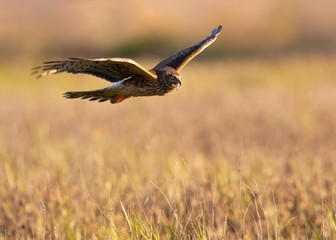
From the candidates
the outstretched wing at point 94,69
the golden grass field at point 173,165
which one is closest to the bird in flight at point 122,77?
the outstretched wing at point 94,69

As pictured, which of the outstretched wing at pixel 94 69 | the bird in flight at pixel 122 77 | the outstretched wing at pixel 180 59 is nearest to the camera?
the bird in flight at pixel 122 77

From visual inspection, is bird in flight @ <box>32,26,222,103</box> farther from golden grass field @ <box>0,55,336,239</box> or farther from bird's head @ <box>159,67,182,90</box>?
golden grass field @ <box>0,55,336,239</box>

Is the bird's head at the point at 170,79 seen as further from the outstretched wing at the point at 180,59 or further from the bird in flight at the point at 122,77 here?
the outstretched wing at the point at 180,59

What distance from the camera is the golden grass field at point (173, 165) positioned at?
379 centimetres

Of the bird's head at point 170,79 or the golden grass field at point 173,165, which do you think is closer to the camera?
the bird's head at point 170,79

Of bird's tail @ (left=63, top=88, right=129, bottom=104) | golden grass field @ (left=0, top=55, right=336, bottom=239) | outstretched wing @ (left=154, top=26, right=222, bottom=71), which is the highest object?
outstretched wing @ (left=154, top=26, right=222, bottom=71)

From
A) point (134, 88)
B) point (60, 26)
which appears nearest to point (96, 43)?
point (60, 26)

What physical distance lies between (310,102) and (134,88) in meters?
7.16

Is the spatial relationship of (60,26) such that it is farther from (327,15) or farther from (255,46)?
(327,15)

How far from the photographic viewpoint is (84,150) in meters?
5.93

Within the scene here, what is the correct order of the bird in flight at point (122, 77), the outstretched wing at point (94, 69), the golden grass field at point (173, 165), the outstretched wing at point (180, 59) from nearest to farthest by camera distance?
the bird in flight at point (122, 77)
the outstretched wing at point (94, 69)
the outstretched wing at point (180, 59)
the golden grass field at point (173, 165)

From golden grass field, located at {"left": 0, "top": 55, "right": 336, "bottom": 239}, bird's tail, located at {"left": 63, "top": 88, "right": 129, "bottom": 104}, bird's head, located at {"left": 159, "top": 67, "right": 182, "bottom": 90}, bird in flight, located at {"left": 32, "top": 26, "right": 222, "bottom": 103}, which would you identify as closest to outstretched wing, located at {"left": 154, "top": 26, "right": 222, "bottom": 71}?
bird in flight, located at {"left": 32, "top": 26, "right": 222, "bottom": 103}

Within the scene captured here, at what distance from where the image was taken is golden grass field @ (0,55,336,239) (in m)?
3.79

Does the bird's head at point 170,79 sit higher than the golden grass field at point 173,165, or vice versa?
Answer: the bird's head at point 170,79
